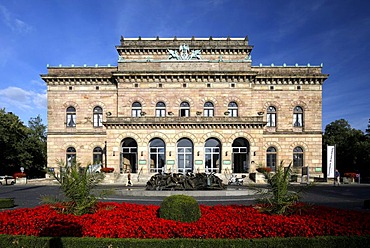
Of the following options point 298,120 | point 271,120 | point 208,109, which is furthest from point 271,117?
point 208,109

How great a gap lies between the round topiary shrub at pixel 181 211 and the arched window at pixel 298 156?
3375cm

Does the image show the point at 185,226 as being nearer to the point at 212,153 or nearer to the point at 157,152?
the point at 157,152

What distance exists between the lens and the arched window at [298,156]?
130 feet

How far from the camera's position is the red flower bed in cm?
830

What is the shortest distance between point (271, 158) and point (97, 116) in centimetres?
2517

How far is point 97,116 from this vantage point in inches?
1588

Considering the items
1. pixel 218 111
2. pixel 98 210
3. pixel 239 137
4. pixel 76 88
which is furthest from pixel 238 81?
pixel 98 210

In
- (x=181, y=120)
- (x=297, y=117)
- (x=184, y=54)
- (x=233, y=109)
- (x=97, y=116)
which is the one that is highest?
(x=184, y=54)

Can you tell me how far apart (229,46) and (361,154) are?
2751 centimetres

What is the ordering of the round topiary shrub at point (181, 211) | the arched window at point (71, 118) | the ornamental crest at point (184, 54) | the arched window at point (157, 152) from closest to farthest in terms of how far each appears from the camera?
the round topiary shrub at point (181, 211) → the arched window at point (157, 152) → the arched window at point (71, 118) → the ornamental crest at point (184, 54)

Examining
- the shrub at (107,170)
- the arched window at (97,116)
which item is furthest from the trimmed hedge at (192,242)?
the arched window at (97,116)

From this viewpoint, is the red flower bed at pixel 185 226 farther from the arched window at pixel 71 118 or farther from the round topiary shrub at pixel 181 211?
the arched window at pixel 71 118

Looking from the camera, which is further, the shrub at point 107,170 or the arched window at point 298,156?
the arched window at point 298,156

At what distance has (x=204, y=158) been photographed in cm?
3562
